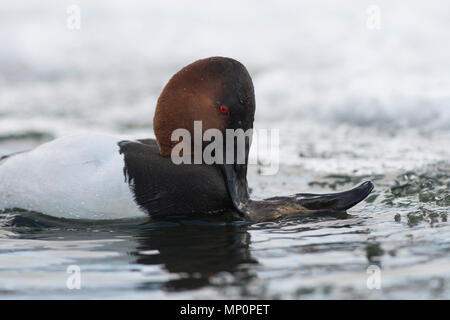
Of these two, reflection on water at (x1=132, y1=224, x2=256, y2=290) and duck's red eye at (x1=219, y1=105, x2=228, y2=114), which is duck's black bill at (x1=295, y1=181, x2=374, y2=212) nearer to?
reflection on water at (x1=132, y1=224, x2=256, y2=290)

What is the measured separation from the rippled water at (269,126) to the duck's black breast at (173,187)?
178mm

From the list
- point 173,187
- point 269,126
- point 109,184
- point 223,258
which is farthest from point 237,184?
point 269,126

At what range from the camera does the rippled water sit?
4395 mm

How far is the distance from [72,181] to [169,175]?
0.74m

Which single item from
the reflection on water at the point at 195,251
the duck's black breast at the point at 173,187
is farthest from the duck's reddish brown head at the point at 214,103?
the reflection on water at the point at 195,251

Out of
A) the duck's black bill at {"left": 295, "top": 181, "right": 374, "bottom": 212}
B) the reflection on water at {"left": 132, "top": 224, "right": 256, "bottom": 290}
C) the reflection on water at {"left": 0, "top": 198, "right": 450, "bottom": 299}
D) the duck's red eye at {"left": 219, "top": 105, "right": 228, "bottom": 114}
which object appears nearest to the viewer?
the reflection on water at {"left": 0, "top": 198, "right": 450, "bottom": 299}

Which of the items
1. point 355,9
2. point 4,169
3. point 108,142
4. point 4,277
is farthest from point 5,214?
point 355,9

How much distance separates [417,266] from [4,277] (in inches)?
94.9

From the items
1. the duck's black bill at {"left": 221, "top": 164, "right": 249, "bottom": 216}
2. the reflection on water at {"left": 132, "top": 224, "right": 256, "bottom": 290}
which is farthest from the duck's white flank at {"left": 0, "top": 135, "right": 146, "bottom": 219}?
the duck's black bill at {"left": 221, "top": 164, "right": 249, "bottom": 216}

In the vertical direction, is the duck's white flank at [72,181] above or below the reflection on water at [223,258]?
above

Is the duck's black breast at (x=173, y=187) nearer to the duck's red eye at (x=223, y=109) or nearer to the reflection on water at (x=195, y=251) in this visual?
the reflection on water at (x=195, y=251)

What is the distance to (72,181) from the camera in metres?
5.71

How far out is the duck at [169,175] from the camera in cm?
561
